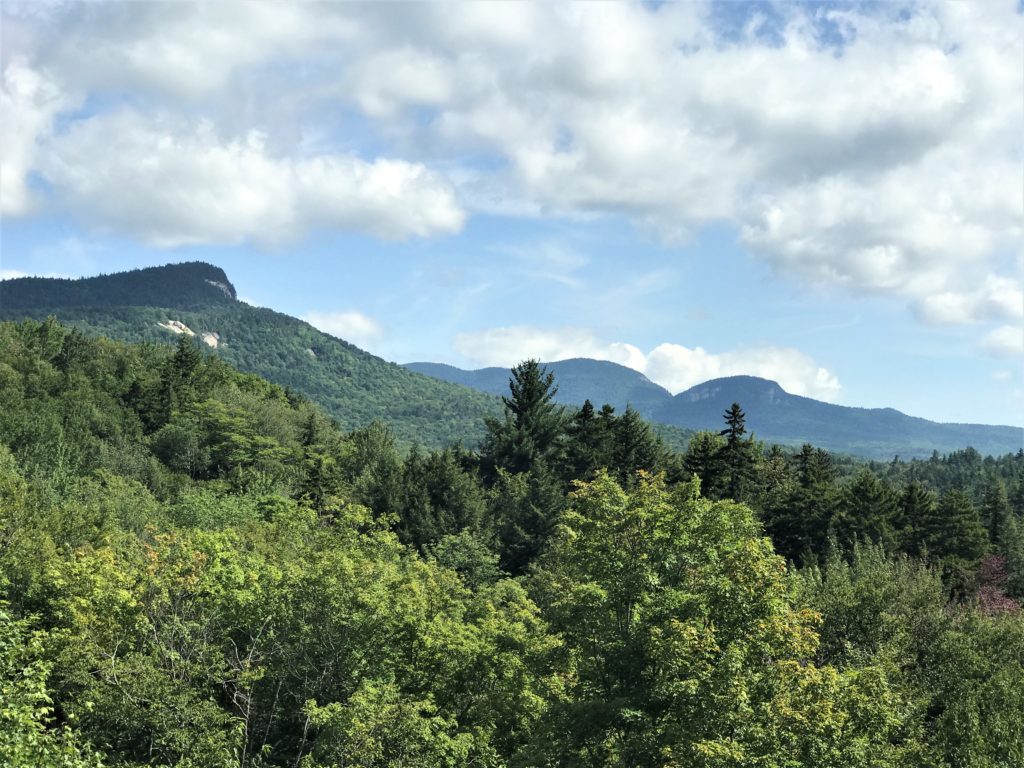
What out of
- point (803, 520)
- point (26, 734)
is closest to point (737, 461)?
point (803, 520)

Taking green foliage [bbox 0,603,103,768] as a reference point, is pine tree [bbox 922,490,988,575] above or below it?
above

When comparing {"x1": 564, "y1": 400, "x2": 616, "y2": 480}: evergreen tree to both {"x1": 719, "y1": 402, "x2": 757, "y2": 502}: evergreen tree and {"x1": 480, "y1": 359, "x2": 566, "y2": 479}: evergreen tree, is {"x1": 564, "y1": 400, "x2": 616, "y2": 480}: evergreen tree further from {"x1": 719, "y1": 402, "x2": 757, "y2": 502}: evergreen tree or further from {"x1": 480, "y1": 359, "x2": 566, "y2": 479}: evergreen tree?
{"x1": 719, "y1": 402, "x2": 757, "y2": 502}: evergreen tree

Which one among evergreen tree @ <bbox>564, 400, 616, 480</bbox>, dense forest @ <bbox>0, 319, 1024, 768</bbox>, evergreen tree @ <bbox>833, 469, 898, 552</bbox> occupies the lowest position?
dense forest @ <bbox>0, 319, 1024, 768</bbox>

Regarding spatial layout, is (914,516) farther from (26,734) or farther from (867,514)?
(26,734)

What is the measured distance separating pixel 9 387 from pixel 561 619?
8310 centimetres

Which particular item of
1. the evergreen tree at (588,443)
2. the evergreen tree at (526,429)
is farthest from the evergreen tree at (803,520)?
the evergreen tree at (526,429)

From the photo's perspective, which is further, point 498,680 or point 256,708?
point 256,708

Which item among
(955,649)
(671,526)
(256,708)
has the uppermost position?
(671,526)

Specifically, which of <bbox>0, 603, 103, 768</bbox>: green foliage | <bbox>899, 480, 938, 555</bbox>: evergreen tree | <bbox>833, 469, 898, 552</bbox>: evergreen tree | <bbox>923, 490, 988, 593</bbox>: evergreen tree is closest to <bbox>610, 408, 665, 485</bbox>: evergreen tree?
<bbox>833, 469, 898, 552</bbox>: evergreen tree

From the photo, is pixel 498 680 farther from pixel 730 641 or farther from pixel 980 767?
pixel 980 767

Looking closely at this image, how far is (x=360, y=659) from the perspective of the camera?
26.6m

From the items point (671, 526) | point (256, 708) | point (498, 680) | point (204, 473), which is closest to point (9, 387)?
point (204, 473)

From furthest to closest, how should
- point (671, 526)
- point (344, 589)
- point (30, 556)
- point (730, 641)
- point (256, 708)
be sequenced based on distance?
point (30, 556), point (256, 708), point (344, 589), point (671, 526), point (730, 641)

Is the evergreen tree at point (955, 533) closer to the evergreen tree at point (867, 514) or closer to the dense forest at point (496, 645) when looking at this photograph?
the dense forest at point (496, 645)
